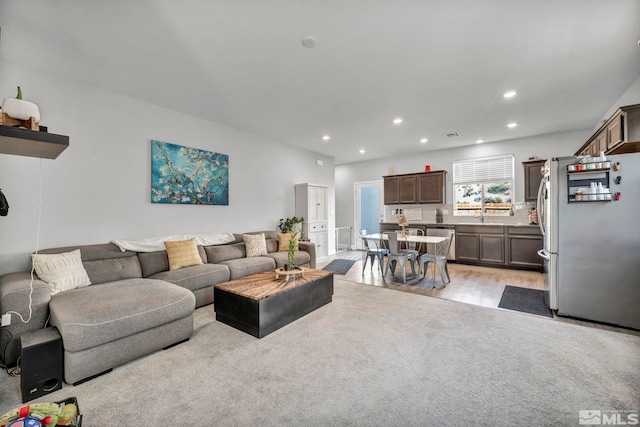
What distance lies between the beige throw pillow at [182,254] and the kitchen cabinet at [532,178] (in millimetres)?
6536

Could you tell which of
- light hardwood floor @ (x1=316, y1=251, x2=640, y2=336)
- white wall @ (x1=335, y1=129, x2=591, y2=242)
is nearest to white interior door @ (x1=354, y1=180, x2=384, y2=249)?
white wall @ (x1=335, y1=129, x2=591, y2=242)

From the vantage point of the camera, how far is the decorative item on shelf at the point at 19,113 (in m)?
1.23

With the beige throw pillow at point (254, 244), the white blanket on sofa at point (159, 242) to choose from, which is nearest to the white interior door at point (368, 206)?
the beige throw pillow at point (254, 244)

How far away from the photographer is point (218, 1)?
6.78 ft

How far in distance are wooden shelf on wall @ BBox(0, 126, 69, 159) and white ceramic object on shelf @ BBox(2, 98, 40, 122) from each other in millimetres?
127

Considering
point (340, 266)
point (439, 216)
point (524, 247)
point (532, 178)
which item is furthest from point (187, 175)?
point (532, 178)

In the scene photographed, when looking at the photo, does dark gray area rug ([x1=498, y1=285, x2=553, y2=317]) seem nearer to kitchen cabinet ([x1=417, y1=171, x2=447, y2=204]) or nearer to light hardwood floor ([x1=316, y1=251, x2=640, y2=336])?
light hardwood floor ([x1=316, y1=251, x2=640, y2=336])

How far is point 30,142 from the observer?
1216 mm

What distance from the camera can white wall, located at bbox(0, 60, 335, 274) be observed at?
9.50 ft

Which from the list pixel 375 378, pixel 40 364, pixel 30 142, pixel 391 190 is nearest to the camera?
pixel 30 142

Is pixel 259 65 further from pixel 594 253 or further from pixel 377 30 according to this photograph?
pixel 594 253

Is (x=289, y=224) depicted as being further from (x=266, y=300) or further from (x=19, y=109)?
(x=19, y=109)

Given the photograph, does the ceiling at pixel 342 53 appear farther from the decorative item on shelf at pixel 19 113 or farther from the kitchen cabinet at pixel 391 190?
the kitchen cabinet at pixel 391 190

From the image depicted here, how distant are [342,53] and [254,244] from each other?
3274 millimetres
